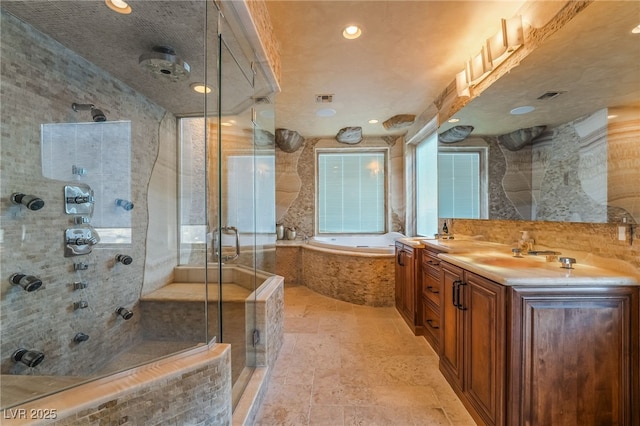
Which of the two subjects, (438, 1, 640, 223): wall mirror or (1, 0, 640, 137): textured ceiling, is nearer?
(438, 1, 640, 223): wall mirror

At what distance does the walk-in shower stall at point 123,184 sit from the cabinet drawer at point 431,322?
1556 millimetres

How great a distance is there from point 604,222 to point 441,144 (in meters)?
1.75

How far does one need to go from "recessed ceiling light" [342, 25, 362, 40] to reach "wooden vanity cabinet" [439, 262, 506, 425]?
1.90 meters

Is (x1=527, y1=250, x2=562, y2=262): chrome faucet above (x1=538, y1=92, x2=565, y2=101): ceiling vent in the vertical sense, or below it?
below

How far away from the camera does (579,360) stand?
116 centimetres

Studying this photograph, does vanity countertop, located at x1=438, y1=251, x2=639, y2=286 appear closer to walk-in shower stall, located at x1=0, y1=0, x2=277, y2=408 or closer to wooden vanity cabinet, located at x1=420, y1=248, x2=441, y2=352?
wooden vanity cabinet, located at x1=420, y1=248, x2=441, y2=352

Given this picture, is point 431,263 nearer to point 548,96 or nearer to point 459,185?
point 459,185

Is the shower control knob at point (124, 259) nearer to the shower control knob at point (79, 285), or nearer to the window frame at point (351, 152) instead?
the shower control knob at point (79, 285)

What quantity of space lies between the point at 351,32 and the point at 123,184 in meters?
2.42

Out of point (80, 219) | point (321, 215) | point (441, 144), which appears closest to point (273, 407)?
point (80, 219)

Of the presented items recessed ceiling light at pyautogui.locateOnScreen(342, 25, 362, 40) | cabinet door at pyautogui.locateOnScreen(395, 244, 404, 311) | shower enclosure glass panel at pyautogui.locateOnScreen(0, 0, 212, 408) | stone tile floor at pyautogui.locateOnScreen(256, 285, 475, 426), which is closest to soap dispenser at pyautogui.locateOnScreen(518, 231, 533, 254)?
stone tile floor at pyautogui.locateOnScreen(256, 285, 475, 426)

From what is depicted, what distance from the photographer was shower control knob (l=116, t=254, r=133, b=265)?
224 centimetres

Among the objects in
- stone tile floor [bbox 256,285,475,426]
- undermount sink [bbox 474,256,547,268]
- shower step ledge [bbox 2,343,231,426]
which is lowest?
stone tile floor [bbox 256,285,475,426]

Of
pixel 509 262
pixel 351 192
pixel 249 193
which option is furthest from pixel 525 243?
pixel 351 192
